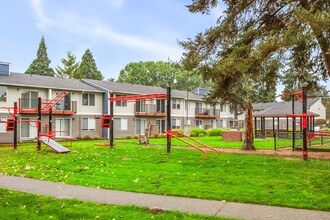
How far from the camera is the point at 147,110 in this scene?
4400 cm

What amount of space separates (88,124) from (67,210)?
33.6 metres

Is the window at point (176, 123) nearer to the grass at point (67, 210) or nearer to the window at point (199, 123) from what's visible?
the window at point (199, 123)

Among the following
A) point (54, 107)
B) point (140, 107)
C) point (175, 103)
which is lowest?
point (54, 107)

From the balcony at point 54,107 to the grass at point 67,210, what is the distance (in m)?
26.4

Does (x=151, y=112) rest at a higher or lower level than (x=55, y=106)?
lower

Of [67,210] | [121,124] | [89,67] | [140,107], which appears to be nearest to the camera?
[67,210]

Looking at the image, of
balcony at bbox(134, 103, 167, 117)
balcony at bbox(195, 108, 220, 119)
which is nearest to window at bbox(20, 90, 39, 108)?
balcony at bbox(134, 103, 167, 117)

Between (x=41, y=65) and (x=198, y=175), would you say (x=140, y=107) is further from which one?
(x=41, y=65)

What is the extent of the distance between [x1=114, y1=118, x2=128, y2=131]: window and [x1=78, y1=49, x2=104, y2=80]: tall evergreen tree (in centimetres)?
3626

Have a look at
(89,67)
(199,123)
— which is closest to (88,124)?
(199,123)

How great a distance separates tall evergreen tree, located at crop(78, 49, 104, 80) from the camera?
76.1 meters

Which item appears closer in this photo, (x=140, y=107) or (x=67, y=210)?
(x=67, y=210)

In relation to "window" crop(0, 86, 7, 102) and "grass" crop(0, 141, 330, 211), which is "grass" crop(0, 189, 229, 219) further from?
"window" crop(0, 86, 7, 102)

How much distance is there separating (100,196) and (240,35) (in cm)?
1059
